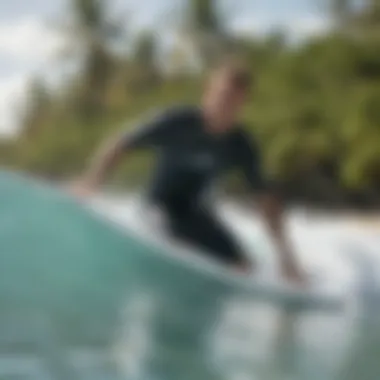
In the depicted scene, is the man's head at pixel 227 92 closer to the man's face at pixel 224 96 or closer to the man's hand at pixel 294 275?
the man's face at pixel 224 96

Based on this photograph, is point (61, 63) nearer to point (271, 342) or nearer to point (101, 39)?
point (101, 39)

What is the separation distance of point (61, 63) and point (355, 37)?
43 cm

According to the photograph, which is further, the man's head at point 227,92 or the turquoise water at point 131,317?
the man's head at point 227,92

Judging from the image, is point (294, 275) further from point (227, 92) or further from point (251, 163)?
point (227, 92)

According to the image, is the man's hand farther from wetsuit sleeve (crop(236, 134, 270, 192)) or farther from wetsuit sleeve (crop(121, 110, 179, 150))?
wetsuit sleeve (crop(121, 110, 179, 150))

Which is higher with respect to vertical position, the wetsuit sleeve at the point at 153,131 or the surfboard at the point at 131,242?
the wetsuit sleeve at the point at 153,131

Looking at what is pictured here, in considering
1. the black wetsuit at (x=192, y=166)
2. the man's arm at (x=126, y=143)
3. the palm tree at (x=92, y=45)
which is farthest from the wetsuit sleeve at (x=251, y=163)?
the palm tree at (x=92, y=45)

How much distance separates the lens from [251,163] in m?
1.25

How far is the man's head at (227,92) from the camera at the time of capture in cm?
124

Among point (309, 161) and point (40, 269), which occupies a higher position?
point (309, 161)

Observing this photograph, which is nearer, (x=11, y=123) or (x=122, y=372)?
(x=122, y=372)

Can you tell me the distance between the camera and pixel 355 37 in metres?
1.28

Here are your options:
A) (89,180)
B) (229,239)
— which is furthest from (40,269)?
(229,239)

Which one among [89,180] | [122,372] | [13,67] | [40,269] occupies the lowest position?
[122,372]
